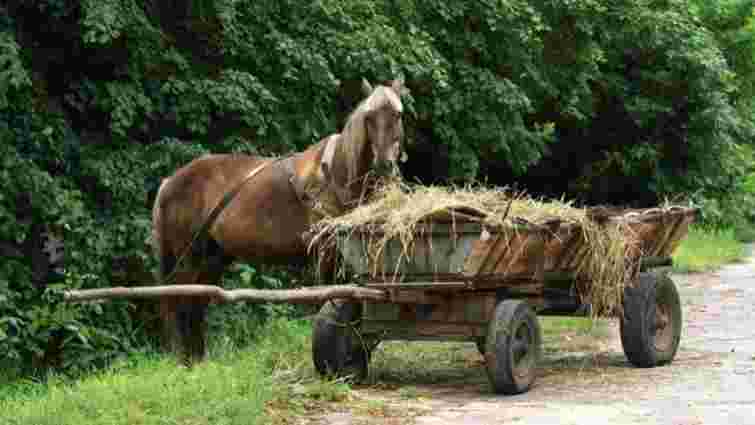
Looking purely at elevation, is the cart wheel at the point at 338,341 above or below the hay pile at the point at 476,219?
below

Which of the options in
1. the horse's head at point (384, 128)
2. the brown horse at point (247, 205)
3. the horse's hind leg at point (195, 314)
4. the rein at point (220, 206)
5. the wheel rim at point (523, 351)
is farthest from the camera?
the horse's hind leg at point (195, 314)

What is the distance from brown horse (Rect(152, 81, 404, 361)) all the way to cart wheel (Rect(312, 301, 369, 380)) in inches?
25.2

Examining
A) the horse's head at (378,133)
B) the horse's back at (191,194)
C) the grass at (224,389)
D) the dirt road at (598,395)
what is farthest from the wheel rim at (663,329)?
the horse's back at (191,194)

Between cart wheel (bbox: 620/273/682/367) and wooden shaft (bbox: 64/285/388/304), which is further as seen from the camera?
cart wheel (bbox: 620/273/682/367)

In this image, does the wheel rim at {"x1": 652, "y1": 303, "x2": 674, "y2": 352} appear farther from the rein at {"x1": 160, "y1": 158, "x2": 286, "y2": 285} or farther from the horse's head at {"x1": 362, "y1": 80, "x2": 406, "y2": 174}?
the rein at {"x1": 160, "y1": 158, "x2": 286, "y2": 285}

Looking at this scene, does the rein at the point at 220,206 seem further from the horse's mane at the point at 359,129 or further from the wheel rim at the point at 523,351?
the wheel rim at the point at 523,351

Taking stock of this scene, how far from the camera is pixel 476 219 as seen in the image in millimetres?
9016

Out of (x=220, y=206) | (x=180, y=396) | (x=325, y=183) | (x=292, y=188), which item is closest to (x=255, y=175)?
(x=220, y=206)

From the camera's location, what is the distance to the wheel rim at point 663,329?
10.8 m

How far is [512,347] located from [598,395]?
0.73m

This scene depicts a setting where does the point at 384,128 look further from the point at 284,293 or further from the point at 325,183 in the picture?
the point at 284,293

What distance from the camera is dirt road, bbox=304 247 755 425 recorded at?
27.6 ft

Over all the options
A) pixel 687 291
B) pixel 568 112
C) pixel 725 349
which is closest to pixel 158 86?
pixel 725 349

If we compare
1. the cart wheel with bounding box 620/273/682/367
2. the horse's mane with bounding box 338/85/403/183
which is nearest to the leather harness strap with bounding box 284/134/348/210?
the horse's mane with bounding box 338/85/403/183
